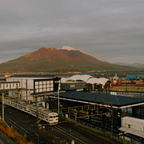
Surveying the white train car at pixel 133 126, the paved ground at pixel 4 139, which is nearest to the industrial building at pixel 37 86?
the paved ground at pixel 4 139

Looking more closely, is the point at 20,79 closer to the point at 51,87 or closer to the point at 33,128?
the point at 51,87

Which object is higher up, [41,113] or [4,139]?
[41,113]

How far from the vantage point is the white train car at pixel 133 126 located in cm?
3246

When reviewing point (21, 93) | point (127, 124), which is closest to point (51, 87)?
point (21, 93)

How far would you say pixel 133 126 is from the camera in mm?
34656

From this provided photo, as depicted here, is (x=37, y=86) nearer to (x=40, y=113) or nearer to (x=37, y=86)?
(x=37, y=86)

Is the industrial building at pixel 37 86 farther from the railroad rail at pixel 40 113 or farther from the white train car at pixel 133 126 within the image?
the white train car at pixel 133 126

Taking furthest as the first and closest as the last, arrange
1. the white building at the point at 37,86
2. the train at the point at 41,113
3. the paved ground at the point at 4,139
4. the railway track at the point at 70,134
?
the white building at the point at 37,86 → the train at the point at 41,113 → the railway track at the point at 70,134 → the paved ground at the point at 4,139

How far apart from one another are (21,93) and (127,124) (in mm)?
62365

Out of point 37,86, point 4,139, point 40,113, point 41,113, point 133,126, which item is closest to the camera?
point 4,139

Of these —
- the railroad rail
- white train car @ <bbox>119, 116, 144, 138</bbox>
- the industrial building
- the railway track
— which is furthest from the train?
white train car @ <bbox>119, 116, 144, 138</bbox>

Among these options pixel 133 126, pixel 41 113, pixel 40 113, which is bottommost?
pixel 40 113

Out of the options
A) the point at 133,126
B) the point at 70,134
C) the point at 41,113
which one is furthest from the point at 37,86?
the point at 133,126

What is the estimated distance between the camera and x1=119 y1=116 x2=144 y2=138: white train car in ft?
106
